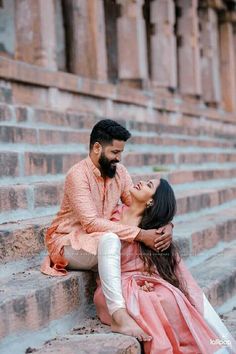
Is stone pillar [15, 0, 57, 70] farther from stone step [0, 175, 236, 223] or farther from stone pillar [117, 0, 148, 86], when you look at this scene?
stone step [0, 175, 236, 223]

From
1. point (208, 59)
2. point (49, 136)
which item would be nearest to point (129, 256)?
point (49, 136)

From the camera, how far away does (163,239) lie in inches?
169

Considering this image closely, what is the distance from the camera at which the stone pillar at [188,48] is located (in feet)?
56.3

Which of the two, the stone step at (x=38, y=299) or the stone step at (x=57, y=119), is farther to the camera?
the stone step at (x=57, y=119)

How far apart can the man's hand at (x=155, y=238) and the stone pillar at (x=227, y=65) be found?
54.7 ft

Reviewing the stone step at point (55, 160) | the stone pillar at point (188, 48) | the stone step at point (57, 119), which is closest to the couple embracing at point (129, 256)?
the stone step at point (55, 160)

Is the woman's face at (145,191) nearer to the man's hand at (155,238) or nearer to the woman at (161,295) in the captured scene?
the woman at (161,295)

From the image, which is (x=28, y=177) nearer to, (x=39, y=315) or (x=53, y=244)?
(x=53, y=244)

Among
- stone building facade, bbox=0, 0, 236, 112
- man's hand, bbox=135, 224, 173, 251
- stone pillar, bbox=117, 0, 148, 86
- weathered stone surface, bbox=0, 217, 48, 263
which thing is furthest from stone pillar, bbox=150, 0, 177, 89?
man's hand, bbox=135, 224, 173, 251

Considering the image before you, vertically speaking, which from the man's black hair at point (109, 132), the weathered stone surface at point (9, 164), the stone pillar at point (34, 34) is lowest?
the weathered stone surface at point (9, 164)

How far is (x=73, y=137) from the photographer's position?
7.70m

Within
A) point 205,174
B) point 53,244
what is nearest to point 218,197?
point 205,174

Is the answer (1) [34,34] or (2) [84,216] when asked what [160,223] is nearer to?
(2) [84,216]

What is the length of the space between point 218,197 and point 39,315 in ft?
16.7
